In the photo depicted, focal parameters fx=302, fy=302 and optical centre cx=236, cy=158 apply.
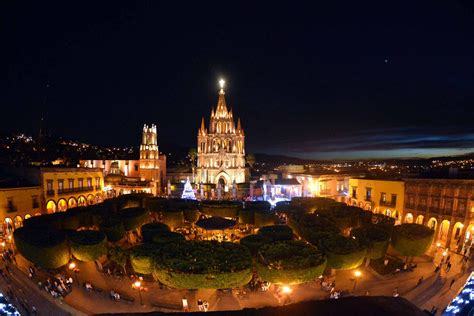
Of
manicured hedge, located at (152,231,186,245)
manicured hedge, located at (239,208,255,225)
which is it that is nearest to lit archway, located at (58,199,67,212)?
manicured hedge, located at (152,231,186,245)

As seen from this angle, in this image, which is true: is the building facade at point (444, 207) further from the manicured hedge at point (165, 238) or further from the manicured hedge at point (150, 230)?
the manicured hedge at point (150, 230)

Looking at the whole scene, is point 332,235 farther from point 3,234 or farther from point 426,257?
point 3,234

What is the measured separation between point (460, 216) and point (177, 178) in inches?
2255


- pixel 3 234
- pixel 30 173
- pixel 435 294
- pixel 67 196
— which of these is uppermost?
pixel 30 173

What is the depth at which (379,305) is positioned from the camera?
927 centimetres

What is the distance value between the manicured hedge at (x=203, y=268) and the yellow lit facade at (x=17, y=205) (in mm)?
24194

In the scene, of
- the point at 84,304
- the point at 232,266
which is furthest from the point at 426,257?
the point at 84,304

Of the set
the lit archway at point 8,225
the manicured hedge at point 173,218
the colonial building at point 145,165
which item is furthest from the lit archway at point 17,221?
the colonial building at point 145,165

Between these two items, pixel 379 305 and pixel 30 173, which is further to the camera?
pixel 30 173

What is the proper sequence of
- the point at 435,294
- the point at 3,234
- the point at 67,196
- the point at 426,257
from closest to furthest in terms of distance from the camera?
the point at 435,294
the point at 426,257
the point at 3,234
the point at 67,196

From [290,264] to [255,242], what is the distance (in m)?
5.46

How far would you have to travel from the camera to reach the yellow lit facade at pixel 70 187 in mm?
41375

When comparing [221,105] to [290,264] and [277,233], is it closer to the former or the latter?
[277,233]

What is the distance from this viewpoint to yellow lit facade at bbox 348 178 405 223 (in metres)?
40.5
